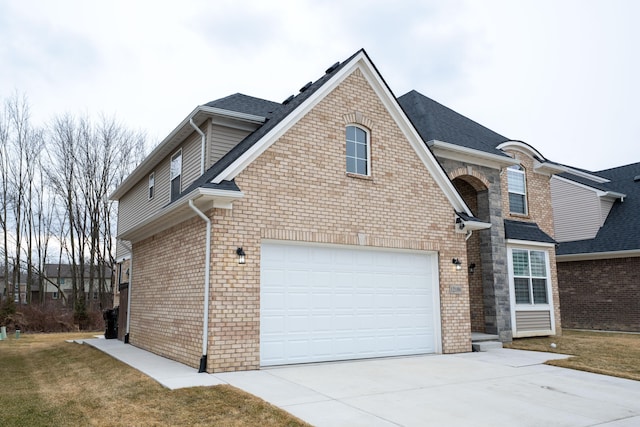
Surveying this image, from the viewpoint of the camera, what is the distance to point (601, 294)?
19.8 metres

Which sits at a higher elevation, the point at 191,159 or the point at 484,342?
the point at 191,159

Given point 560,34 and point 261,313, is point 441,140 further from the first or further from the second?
point 261,313

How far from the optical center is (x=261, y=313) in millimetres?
9422

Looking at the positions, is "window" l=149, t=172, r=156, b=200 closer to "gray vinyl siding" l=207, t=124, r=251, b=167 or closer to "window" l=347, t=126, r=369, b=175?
"gray vinyl siding" l=207, t=124, r=251, b=167

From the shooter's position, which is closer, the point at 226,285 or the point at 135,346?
the point at 226,285

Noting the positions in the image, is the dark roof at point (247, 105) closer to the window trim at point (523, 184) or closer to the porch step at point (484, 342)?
the porch step at point (484, 342)

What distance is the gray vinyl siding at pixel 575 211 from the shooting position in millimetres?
21422

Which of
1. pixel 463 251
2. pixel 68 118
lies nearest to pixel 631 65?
pixel 463 251

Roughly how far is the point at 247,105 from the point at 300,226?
5.12m

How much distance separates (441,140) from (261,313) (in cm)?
772

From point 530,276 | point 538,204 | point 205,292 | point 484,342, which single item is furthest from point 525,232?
point 205,292

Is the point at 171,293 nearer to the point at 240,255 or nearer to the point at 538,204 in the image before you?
the point at 240,255

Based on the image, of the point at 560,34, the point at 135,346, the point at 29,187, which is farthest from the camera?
the point at 29,187

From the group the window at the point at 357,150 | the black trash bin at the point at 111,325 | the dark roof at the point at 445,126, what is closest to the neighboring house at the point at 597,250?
the dark roof at the point at 445,126
